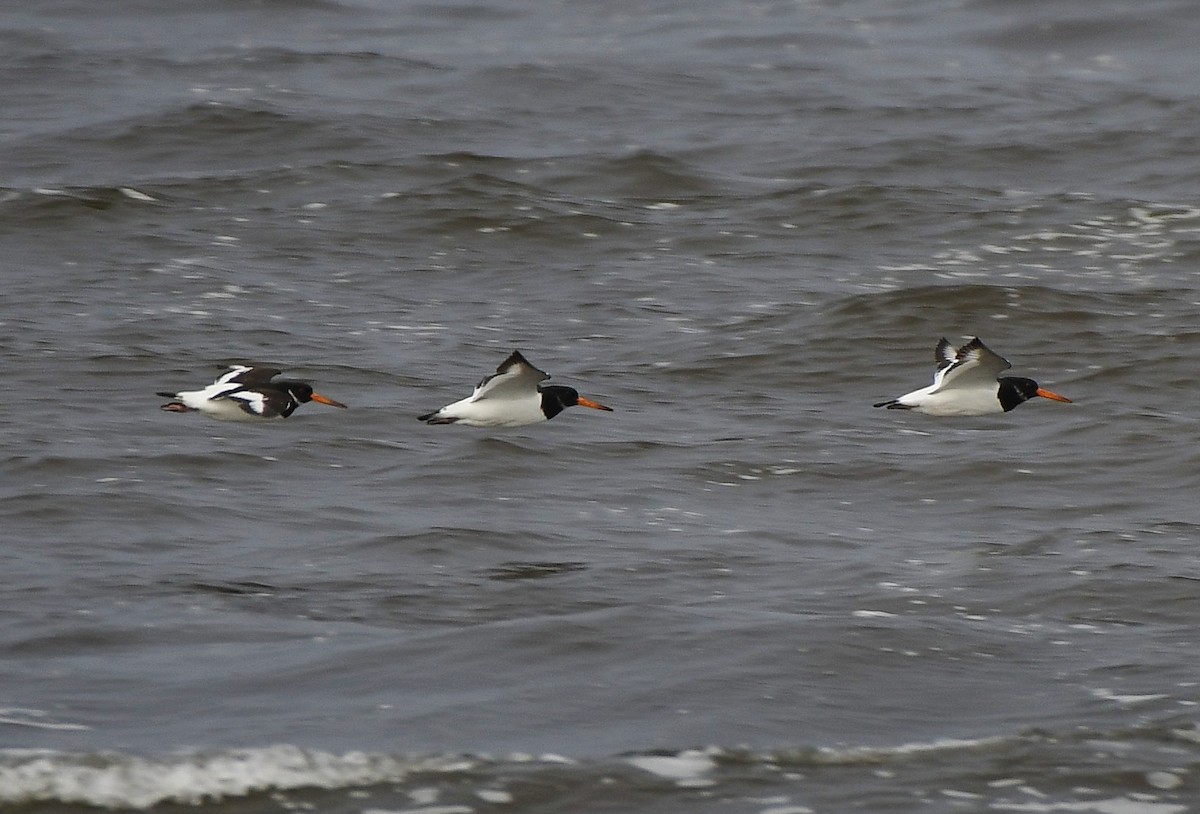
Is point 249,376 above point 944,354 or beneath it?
beneath

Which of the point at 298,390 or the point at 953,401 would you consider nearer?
the point at 298,390

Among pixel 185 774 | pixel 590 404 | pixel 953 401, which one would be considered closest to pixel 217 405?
pixel 590 404

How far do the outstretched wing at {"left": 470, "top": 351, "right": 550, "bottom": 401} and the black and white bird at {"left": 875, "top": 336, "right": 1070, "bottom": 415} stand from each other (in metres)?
2.25

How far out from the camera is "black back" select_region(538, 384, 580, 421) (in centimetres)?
1243

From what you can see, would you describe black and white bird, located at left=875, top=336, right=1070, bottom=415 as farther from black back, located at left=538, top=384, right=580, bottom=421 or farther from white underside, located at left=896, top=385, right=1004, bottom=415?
black back, located at left=538, top=384, right=580, bottom=421

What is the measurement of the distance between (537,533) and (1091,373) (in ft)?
18.4

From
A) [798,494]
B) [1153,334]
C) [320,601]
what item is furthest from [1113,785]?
[1153,334]

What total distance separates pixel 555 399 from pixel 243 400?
1933 millimetres

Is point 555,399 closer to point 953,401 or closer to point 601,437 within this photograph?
point 601,437

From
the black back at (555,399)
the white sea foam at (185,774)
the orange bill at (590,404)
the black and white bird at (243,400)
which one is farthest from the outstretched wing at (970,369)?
the white sea foam at (185,774)

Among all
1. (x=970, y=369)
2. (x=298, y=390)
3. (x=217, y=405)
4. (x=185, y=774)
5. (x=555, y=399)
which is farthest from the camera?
(x=970, y=369)

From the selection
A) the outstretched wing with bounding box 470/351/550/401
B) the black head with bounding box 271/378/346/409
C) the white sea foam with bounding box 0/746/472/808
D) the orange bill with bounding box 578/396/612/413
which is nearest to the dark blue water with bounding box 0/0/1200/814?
the white sea foam with bounding box 0/746/472/808

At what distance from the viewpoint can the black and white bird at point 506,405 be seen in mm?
12000

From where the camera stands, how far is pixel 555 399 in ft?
41.1
